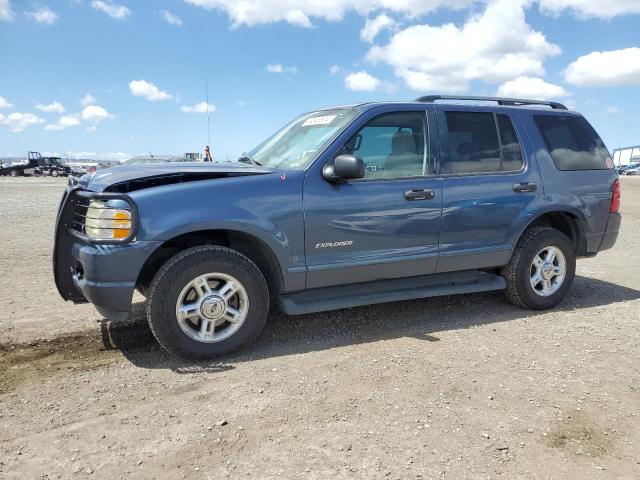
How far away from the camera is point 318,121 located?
15.6 ft

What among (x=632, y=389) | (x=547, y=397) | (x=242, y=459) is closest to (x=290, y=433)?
(x=242, y=459)

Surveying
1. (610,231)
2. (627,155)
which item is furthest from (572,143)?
(627,155)

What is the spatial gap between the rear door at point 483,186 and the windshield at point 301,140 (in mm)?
980

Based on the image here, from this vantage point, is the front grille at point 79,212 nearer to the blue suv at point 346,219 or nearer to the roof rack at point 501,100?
the blue suv at point 346,219

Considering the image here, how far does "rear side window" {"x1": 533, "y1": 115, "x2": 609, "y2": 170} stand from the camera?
5289mm

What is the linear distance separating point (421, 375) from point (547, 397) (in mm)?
805

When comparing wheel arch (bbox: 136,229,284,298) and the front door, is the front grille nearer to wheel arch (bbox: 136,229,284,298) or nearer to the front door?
wheel arch (bbox: 136,229,284,298)

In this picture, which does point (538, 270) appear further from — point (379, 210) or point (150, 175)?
point (150, 175)

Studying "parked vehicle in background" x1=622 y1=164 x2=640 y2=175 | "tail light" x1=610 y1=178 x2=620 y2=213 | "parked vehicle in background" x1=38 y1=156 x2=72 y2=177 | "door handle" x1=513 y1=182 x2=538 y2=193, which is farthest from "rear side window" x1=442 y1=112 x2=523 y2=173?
"parked vehicle in background" x1=622 y1=164 x2=640 y2=175

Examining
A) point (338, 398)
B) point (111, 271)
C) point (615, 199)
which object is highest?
point (615, 199)

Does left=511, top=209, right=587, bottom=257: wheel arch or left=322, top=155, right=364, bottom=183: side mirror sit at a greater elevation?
left=322, top=155, right=364, bottom=183: side mirror

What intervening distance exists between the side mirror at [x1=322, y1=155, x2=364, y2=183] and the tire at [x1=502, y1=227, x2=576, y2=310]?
2.04m

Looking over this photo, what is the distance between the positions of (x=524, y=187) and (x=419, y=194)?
1229mm

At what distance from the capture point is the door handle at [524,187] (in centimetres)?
495
